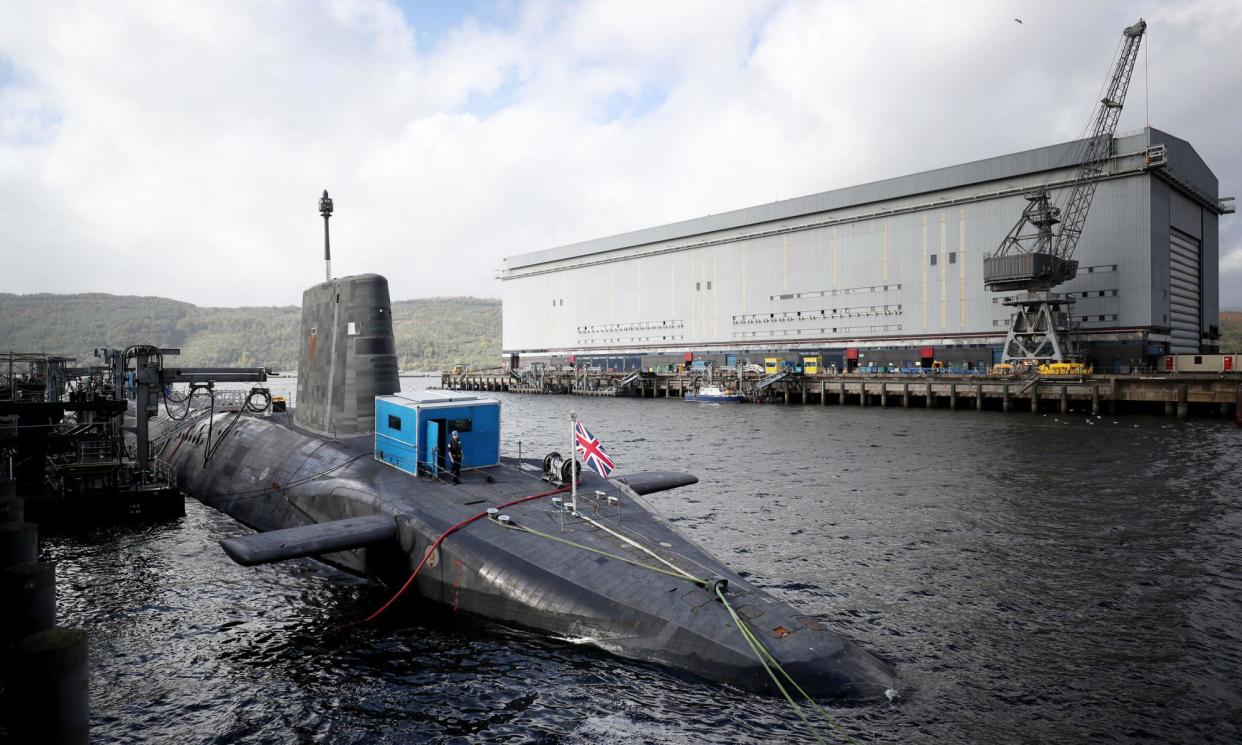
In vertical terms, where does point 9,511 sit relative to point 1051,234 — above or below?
below

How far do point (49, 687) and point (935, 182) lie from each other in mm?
76247

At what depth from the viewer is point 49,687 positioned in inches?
233

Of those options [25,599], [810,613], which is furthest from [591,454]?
[25,599]

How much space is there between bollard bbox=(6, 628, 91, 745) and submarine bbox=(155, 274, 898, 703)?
577cm

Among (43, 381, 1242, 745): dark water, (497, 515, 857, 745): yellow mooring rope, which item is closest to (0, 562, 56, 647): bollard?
(43, 381, 1242, 745): dark water

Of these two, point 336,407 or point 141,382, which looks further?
point 141,382

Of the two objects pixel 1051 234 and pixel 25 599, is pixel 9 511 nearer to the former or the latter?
pixel 25 599

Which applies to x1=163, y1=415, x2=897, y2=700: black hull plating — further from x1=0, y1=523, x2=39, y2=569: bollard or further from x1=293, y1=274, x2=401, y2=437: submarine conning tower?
x1=0, y1=523, x2=39, y2=569: bollard

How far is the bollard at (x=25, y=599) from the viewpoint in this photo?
7.51 metres

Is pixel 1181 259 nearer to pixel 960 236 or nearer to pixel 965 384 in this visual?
pixel 960 236

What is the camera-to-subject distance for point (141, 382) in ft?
75.7

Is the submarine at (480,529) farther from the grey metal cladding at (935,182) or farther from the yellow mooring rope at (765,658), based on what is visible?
the grey metal cladding at (935,182)

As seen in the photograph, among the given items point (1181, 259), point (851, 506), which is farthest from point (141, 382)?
point (1181, 259)

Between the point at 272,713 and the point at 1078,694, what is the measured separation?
1181 centimetres
